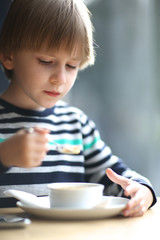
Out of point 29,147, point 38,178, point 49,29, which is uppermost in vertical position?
point 49,29

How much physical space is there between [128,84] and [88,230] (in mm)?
1383

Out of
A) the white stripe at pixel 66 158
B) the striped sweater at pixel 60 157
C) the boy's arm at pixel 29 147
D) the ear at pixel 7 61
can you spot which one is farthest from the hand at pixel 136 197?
the ear at pixel 7 61

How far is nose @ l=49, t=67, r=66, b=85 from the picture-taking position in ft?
3.72

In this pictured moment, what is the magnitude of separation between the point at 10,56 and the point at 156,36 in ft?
3.25

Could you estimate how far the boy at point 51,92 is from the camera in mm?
1157

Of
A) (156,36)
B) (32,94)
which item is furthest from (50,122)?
(156,36)

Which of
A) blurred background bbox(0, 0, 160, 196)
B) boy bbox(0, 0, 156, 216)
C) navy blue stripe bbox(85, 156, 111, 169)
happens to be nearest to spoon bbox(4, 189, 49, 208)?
boy bbox(0, 0, 156, 216)

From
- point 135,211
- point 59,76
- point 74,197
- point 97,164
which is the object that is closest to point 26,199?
point 74,197

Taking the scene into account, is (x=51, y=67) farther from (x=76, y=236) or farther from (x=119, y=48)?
(x=119, y=48)

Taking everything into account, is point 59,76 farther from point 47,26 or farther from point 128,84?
point 128,84

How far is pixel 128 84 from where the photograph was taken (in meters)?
2.06

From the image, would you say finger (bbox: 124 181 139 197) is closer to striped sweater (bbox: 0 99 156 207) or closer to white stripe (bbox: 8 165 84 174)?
striped sweater (bbox: 0 99 156 207)

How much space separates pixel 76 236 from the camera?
2.31ft

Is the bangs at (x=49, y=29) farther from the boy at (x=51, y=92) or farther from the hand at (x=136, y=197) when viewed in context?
the hand at (x=136, y=197)
